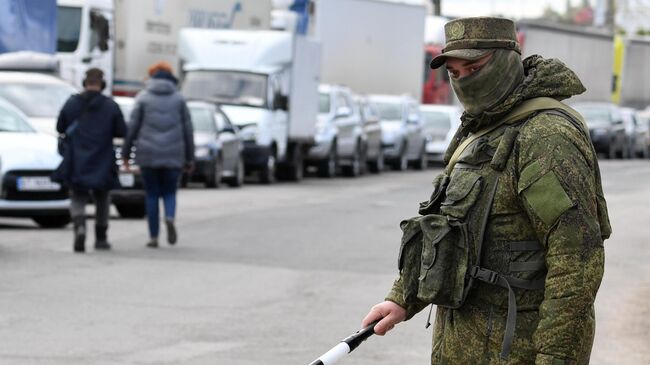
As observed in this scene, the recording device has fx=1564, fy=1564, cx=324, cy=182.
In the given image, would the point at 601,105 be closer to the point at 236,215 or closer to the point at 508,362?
the point at 236,215

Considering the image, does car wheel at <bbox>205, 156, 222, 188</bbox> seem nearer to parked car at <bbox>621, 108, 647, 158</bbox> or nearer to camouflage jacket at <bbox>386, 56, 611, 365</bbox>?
camouflage jacket at <bbox>386, 56, 611, 365</bbox>

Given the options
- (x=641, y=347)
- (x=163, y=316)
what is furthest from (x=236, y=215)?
(x=641, y=347)

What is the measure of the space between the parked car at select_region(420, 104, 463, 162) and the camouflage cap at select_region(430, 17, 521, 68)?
120 feet

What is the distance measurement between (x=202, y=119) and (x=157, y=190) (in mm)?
10613

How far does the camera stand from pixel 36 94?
69.1 feet

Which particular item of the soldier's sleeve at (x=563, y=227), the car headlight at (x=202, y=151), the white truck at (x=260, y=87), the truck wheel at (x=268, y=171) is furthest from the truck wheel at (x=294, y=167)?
the soldier's sleeve at (x=563, y=227)

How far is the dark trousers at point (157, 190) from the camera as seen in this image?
15125 mm

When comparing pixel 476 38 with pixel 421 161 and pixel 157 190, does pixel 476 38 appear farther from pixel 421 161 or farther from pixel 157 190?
pixel 421 161

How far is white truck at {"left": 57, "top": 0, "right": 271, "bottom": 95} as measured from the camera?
29016 mm

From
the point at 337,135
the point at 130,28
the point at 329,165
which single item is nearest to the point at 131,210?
the point at 130,28

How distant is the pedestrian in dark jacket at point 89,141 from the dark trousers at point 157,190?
1.74 ft

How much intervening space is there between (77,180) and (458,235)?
10397 millimetres

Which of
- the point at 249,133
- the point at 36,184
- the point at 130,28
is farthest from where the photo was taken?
the point at 130,28

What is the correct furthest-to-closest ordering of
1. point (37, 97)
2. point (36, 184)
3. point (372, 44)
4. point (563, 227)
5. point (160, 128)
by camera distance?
point (372, 44) < point (37, 97) < point (36, 184) < point (160, 128) < point (563, 227)
